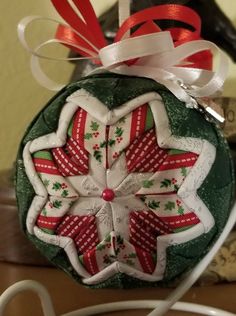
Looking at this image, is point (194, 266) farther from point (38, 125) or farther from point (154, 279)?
point (38, 125)

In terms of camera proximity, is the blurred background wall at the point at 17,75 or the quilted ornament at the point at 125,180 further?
the blurred background wall at the point at 17,75

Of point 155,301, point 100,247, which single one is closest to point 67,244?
point 100,247

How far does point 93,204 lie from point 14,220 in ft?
0.74

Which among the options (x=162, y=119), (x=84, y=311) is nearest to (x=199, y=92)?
(x=162, y=119)

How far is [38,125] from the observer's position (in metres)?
0.38

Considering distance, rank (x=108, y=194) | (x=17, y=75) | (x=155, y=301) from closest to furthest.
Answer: (x=108, y=194) < (x=155, y=301) < (x=17, y=75)

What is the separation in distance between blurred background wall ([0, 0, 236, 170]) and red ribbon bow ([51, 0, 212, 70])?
0.30m

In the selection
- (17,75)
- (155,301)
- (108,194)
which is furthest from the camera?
(17,75)

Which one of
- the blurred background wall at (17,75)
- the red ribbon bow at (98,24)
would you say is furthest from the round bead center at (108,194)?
the blurred background wall at (17,75)

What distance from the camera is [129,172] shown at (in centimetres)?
35

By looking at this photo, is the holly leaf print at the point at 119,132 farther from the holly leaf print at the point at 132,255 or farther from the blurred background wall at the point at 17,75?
the blurred background wall at the point at 17,75

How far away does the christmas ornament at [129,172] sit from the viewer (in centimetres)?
36

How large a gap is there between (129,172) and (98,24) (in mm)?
127

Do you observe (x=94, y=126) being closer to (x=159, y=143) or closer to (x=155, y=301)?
(x=159, y=143)
